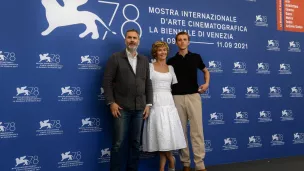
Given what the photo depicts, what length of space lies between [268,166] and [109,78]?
240 cm

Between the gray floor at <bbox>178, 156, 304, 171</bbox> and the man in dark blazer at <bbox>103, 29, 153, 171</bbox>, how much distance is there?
1.23 metres

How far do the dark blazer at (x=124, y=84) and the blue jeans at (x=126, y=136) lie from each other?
0.10m

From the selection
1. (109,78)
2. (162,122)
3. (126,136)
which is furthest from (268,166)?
(109,78)

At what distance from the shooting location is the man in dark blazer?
3166 mm

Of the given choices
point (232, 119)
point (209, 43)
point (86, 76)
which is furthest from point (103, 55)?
point (232, 119)

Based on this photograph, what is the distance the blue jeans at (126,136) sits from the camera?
316 cm

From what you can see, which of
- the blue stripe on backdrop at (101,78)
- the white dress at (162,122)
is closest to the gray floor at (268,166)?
the blue stripe on backdrop at (101,78)

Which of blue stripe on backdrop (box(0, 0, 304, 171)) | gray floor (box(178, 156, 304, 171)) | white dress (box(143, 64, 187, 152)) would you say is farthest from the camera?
gray floor (box(178, 156, 304, 171))

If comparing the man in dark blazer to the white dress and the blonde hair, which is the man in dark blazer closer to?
the white dress

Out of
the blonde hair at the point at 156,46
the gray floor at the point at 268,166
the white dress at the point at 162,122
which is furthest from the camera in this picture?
the gray floor at the point at 268,166

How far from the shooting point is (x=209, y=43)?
4.19 m

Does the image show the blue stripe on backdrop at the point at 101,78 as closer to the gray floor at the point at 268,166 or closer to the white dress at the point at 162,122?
the gray floor at the point at 268,166

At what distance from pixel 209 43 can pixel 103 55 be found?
1.50 m

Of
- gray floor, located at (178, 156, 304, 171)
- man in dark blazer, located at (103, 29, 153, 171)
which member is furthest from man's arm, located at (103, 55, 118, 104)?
gray floor, located at (178, 156, 304, 171)
